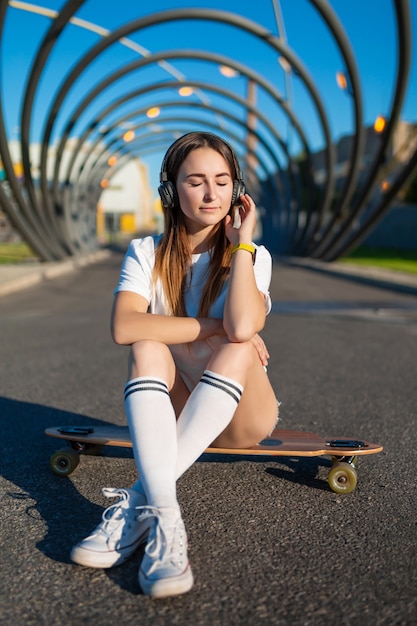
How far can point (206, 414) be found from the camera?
251cm

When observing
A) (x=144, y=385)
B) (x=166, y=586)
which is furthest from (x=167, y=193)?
(x=166, y=586)

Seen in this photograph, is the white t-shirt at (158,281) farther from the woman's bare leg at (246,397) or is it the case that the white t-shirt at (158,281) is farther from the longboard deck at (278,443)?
the longboard deck at (278,443)

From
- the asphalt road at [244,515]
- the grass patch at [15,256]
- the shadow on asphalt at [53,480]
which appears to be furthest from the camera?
the grass patch at [15,256]

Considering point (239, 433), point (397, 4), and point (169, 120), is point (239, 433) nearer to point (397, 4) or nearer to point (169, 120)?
point (397, 4)

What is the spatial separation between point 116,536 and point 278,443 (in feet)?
3.05

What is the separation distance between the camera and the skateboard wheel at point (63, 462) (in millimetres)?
3068

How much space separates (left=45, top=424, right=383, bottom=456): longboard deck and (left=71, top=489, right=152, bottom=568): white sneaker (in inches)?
18.7

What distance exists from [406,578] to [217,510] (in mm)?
797

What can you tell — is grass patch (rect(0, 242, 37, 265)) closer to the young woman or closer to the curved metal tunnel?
the curved metal tunnel

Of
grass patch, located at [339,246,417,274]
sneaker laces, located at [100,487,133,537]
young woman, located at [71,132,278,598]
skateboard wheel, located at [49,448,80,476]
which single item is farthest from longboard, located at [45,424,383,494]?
grass patch, located at [339,246,417,274]

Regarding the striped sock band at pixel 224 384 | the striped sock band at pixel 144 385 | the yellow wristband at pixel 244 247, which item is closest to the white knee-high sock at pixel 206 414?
the striped sock band at pixel 224 384

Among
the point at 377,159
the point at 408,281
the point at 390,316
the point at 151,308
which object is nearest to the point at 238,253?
the point at 151,308

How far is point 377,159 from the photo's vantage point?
1669 cm

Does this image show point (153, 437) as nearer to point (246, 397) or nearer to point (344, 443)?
point (246, 397)
